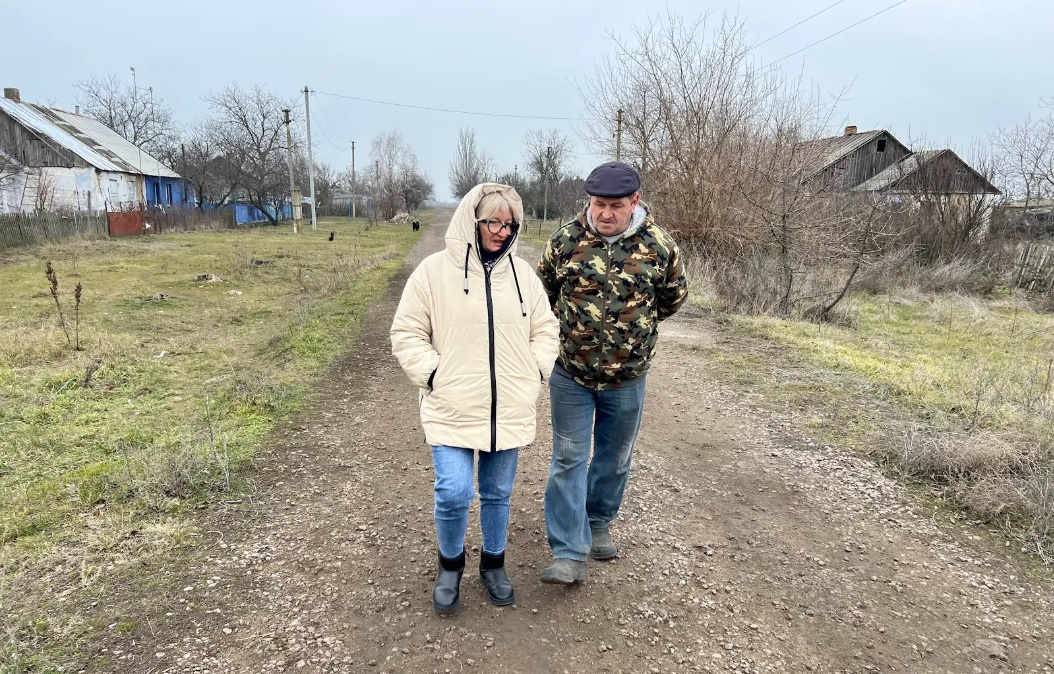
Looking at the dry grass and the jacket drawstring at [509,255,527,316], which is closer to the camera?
the jacket drawstring at [509,255,527,316]

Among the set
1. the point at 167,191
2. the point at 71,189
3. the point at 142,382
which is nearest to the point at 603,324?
the point at 142,382

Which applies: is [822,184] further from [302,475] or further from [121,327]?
[121,327]

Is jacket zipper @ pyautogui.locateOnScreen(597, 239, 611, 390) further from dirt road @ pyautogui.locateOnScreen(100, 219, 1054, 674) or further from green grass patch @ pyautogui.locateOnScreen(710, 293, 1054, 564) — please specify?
green grass patch @ pyautogui.locateOnScreen(710, 293, 1054, 564)

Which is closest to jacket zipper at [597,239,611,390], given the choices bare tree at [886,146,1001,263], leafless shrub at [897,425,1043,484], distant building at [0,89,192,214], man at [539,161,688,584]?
man at [539,161,688,584]

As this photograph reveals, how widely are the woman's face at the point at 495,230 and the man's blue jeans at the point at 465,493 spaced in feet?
2.75

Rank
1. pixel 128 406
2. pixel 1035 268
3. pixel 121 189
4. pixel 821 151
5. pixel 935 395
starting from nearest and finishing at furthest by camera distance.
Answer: pixel 128 406 < pixel 935 395 < pixel 821 151 < pixel 1035 268 < pixel 121 189

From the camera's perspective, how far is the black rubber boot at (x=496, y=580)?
2744mm

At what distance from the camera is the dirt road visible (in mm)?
2480

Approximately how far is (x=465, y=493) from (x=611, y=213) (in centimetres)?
130

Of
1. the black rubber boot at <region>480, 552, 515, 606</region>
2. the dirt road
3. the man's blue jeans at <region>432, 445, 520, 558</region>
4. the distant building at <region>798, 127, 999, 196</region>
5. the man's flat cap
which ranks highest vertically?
the distant building at <region>798, 127, 999, 196</region>

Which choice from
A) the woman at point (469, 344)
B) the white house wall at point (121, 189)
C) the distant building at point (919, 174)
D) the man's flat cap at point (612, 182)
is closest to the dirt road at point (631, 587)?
the woman at point (469, 344)

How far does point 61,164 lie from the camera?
2767 centimetres

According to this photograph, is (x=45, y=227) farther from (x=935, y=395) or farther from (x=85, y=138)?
(x=935, y=395)

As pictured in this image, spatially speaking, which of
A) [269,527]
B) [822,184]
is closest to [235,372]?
[269,527]
